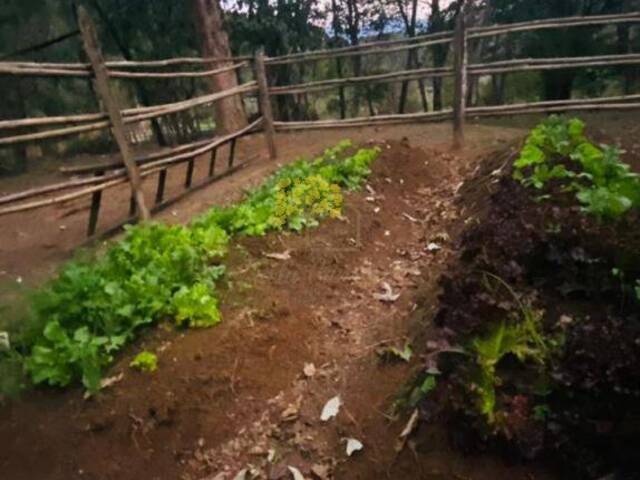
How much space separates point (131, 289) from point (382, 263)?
187 cm

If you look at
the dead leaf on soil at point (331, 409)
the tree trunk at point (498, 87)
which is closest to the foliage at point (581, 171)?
the dead leaf on soil at point (331, 409)

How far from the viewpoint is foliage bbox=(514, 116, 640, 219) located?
2637mm

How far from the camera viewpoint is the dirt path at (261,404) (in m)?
2.34

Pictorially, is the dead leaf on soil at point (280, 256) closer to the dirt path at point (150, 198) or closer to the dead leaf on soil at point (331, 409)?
the dead leaf on soil at point (331, 409)

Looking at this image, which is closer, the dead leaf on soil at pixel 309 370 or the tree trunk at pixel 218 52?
the dead leaf on soil at pixel 309 370

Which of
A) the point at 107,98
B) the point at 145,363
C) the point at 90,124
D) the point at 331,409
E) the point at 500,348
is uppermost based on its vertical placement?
the point at 107,98

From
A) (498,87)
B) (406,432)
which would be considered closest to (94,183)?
(406,432)

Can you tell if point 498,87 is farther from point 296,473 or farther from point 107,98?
point 296,473

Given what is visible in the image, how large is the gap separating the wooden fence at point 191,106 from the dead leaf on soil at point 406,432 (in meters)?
3.50

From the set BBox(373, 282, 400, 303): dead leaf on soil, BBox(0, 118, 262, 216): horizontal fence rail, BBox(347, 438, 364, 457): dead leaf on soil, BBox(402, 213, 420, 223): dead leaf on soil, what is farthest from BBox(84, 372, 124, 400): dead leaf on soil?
BBox(402, 213, 420, 223): dead leaf on soil

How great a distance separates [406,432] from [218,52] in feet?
29.1

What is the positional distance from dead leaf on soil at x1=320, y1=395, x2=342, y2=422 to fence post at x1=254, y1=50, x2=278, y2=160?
18.5ft

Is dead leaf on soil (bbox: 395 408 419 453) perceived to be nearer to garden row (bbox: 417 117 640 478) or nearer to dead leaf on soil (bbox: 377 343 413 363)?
garden row (bbox: 417 117 640 478)

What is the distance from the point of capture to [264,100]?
7.62 meters
